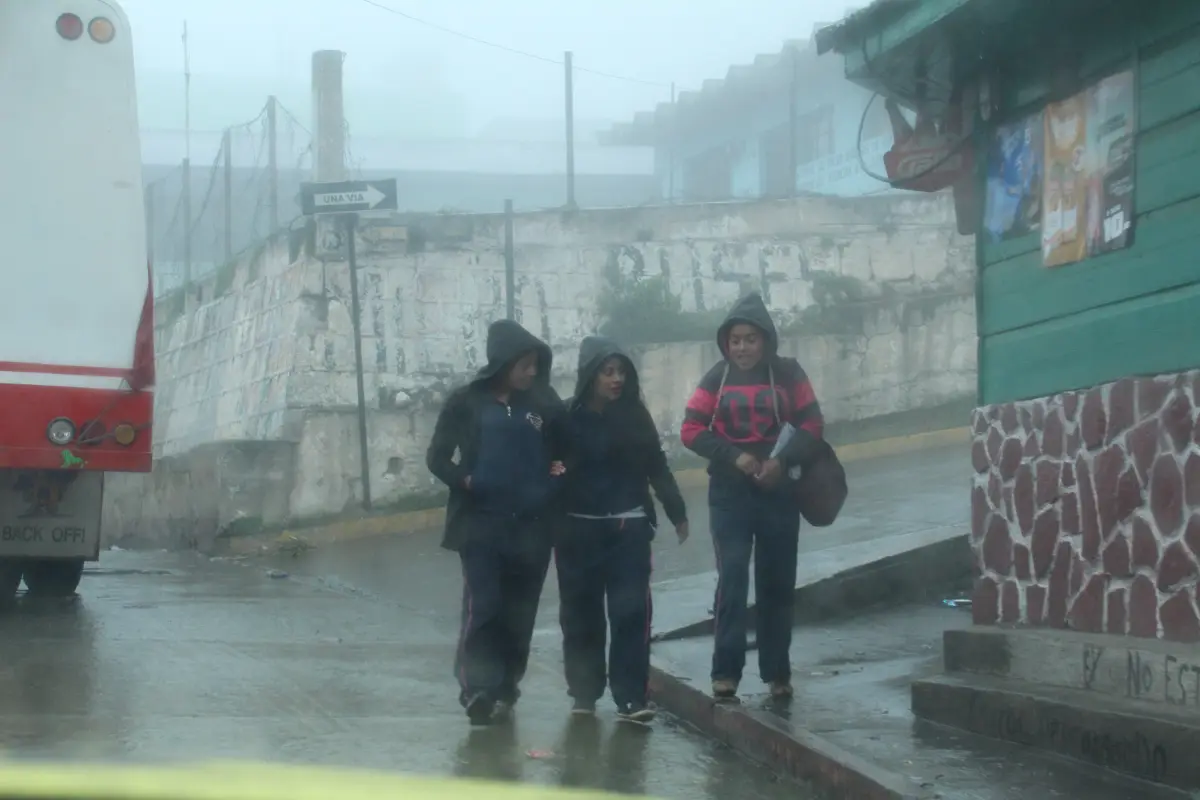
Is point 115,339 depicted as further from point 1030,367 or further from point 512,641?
point 1030,367

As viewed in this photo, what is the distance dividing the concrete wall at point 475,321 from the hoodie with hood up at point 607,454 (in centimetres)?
973

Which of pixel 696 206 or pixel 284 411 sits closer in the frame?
pixel 284 411

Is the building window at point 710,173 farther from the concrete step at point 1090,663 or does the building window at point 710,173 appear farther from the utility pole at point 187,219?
the concrete step at point 1090,663

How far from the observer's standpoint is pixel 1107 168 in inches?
259

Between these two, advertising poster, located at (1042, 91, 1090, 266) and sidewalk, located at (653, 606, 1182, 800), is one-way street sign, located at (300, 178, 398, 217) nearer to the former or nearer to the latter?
sidewalk, located at (653, 606, 1182, 800)

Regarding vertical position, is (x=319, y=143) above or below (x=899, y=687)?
above

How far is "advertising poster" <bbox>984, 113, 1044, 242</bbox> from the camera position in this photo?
7.14m

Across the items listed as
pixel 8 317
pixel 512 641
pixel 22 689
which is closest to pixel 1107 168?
pixel 512 641

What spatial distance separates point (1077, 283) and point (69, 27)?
20.0 feet

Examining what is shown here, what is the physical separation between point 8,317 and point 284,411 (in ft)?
24.2

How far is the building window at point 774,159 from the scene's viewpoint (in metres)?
29.2

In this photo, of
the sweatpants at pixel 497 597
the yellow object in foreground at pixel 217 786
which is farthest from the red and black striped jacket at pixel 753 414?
the yellow object in foreground at pixel 217 786

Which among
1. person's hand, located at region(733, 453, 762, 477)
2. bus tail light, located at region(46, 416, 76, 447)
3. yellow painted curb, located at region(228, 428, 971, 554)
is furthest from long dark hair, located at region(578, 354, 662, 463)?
yellow painted curb, located at region(228, 428, 971, 554)

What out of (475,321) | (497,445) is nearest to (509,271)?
(475,321)
